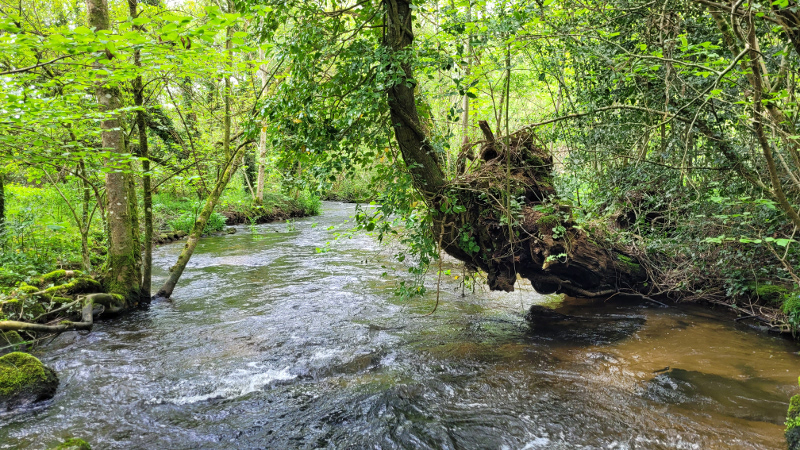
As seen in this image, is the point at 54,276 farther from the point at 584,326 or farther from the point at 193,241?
the point at 584,326

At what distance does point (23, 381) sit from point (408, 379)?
397 cm

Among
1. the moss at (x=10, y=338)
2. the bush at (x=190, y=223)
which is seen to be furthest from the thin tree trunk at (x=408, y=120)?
the bush at (x=190, y=223)

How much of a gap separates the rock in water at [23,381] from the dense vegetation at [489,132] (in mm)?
2238

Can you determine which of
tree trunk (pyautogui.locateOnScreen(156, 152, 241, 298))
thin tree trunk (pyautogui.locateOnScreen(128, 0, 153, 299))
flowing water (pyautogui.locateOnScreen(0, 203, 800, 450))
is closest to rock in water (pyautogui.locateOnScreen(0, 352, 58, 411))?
flowing water (pyautogui.locateOnScreen(0, 203, 800, 450))

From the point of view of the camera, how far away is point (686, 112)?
530 centimetres

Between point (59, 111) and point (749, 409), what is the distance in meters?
7.37

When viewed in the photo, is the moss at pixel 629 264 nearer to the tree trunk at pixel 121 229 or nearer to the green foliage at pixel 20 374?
the green foliage at pixel 20 374

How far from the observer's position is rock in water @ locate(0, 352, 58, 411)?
407 cm

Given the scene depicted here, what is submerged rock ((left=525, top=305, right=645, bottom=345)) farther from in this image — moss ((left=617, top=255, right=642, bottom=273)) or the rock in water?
the rock in water

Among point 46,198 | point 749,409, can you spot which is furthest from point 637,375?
point 46,198

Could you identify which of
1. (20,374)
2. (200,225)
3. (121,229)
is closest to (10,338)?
(20,374)

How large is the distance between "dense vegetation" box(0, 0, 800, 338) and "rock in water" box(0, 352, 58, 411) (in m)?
2.24

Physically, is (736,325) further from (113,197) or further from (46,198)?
(46,198)

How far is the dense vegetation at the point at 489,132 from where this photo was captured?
421 centimetres
